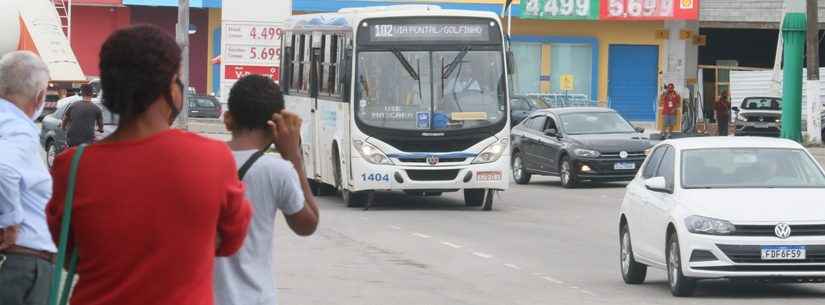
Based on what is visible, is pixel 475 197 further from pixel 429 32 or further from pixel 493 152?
pixel 429 32

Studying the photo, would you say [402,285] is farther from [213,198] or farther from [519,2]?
[519,2]

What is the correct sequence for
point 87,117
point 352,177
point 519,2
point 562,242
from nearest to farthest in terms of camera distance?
point 562,242
point 87,117
point 352,177
point 519,2

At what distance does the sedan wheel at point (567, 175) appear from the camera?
101 ft

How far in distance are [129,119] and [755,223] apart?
10.1 m

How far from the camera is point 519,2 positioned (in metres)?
63.3

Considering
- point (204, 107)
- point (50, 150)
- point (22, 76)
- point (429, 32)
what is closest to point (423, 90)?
point (429, 32)

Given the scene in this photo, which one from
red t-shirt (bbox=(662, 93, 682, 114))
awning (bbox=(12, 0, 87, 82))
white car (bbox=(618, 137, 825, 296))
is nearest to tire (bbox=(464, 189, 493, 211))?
awning (bbox=(12, 0, 87, 82))

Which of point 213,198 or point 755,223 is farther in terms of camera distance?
point 755,223

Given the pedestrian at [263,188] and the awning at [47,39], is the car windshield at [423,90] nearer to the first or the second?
the awning at [47,39]

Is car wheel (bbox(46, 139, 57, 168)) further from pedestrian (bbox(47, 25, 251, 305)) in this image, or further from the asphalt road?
pedestrian (bbox(47, 25, 251, 305))

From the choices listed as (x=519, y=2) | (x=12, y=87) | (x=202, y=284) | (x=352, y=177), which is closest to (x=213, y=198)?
(x=202, y=284)

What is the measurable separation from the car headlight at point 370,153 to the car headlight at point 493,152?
1284 millimetres

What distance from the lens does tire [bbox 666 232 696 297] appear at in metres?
14.2

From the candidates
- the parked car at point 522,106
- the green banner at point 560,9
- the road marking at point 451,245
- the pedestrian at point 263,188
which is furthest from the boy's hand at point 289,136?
the green banner at point 560,9
